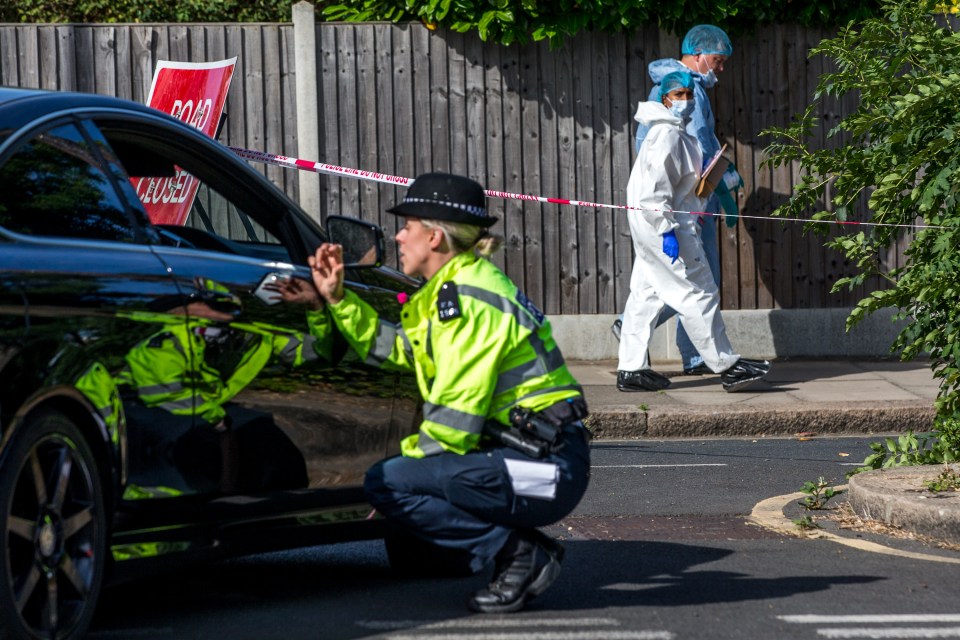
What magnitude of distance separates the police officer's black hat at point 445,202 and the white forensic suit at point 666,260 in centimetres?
543

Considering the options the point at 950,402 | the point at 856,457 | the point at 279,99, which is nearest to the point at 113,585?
the point at 950,402

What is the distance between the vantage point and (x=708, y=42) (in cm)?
1070

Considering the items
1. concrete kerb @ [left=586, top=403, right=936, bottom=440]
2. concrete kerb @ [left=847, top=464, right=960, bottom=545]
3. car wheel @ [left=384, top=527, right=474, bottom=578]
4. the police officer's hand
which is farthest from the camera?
concrete kerb @ [left=586, top=403, right=936, bottom=440]

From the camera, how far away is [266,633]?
174 inches

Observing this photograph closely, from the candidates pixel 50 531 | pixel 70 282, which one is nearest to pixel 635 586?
pixel 50 531

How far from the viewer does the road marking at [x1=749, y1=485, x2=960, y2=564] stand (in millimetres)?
5598

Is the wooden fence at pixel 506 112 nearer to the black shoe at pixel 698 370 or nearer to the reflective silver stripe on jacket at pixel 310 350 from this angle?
the black shoe at pixel 698 370

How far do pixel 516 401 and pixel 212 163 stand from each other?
3.83 ft

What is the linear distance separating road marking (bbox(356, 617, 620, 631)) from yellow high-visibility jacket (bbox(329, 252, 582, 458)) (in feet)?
1.61

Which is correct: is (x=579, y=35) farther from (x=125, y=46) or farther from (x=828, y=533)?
(x=828, y=533)

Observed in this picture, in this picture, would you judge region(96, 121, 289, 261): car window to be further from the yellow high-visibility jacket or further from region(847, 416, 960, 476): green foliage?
region(847, 416, 960, 476): green foliage

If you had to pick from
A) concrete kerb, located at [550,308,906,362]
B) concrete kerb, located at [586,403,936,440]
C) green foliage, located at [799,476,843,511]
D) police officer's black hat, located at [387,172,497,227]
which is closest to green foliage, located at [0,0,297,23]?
concrete kerb, located at [550,308,906,362]

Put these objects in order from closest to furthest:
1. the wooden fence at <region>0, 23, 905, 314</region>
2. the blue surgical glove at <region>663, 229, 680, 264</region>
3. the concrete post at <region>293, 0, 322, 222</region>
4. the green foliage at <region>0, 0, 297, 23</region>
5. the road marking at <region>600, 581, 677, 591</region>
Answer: the road marking at <region>600, 581, 677, 591</region> < the blue surgical glove at <region>663, 229, 680, 264</region> < the concrete post at <region>293, 0, 322, 222</region> < the wooden fence at <region>0, 23, 905, 314</region> < the green foliage at <region>0, 0, 297, 23</region>

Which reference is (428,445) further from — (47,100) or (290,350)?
(47,100)
